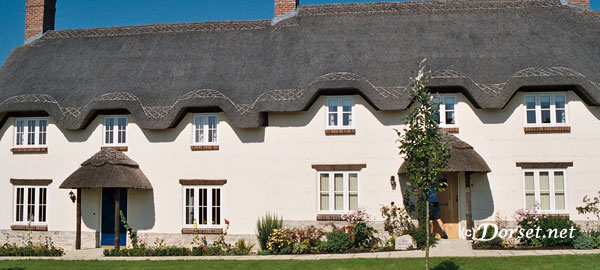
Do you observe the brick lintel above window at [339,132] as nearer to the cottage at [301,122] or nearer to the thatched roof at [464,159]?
the cottage at [301,122]

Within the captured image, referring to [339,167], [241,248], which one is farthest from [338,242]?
[241,248]

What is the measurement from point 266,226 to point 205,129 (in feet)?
12.9

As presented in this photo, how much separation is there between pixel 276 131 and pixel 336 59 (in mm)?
3147

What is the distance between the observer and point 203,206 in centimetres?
1947

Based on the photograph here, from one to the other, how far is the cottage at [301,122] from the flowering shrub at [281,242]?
92cm

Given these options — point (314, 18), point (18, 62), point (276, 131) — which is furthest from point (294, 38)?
point (18, 62)

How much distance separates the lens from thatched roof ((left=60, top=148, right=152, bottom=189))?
730 inches

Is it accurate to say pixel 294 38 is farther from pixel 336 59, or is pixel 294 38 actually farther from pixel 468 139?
pixel 468 139

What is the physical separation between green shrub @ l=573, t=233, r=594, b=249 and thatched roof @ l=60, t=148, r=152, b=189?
13.3 m

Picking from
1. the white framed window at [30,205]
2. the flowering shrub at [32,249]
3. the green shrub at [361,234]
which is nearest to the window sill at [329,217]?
the green shrub at [361,234]

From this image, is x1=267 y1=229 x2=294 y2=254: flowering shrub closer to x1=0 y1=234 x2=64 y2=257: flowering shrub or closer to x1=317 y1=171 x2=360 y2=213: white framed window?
x1=317 y1=171 x2=360 y2=213: white framed window

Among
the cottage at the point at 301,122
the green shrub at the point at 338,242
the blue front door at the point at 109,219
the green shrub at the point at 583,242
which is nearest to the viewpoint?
the green shrub at the point at 583,242

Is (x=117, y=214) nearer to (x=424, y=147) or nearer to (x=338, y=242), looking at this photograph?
(x=338, y=242)

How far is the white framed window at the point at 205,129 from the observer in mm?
19656
